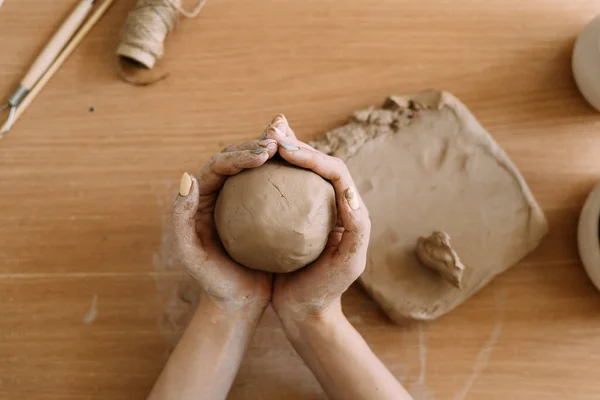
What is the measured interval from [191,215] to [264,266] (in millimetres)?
136

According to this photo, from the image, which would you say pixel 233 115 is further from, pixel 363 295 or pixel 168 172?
pixel 363 295

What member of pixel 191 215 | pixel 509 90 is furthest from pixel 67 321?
pixel 509 90

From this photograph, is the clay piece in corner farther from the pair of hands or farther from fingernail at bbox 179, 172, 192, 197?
fingernail at bbox 179, 172, 192, 197

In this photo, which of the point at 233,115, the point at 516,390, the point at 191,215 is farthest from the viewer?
the point at 233,115

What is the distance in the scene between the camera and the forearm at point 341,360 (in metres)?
0.86

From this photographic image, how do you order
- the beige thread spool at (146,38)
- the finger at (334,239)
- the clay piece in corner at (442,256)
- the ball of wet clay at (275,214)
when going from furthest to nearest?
the beige thread spool at (146,38)
the clay piece in corner at (442,256)
the finger at (334,239)
the ball of wet clay at (275,214)

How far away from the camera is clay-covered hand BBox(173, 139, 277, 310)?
73cm

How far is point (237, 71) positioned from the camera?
1153mm

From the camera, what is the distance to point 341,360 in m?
0.87

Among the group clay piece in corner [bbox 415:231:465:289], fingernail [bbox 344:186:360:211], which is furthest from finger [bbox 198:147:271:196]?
clay piece in corner [bbox 415:231:465:289]

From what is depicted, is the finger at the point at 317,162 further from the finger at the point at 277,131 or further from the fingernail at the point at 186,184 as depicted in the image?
the fingernail at the point at 186,184

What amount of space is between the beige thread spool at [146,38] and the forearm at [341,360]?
2.15 ft

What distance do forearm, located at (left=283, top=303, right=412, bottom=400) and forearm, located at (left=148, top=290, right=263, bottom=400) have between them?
9 centimetres

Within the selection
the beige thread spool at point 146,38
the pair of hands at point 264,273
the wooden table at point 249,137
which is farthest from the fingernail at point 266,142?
the beige thread spool at point 146,38
